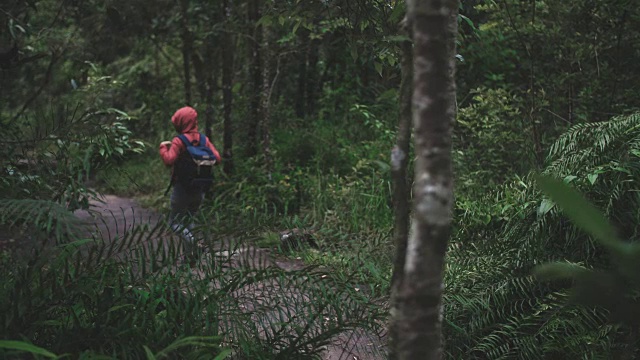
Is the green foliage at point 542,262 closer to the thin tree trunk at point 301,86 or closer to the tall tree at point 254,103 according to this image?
the tall tree at point 254,103

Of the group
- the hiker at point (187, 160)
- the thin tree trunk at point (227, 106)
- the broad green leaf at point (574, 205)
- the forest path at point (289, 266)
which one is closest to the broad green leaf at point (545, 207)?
the forest path at point (289, 266)

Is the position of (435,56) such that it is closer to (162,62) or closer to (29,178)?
(29,178)

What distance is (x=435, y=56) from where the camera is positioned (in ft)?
6.96

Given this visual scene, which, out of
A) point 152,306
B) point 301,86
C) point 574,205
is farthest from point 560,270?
point 301,86

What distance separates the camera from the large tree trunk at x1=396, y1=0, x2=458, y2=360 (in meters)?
2.08

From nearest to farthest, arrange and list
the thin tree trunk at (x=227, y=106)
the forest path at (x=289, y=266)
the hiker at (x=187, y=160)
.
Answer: the forest path at (x=289, y=266) → the hiker at (x=187, y=160) → the thin tree trunk at (x=227, y=106)

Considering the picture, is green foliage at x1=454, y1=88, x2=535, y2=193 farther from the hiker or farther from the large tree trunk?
the large tree trunk

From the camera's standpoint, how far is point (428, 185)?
6.90 feet

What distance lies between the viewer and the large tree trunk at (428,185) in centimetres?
208

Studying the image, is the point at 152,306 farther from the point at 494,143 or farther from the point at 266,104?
A: the point at 266,104

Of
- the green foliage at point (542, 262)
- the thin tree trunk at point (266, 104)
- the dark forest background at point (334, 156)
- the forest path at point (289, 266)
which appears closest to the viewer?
the dark forest background at point (334, 156)

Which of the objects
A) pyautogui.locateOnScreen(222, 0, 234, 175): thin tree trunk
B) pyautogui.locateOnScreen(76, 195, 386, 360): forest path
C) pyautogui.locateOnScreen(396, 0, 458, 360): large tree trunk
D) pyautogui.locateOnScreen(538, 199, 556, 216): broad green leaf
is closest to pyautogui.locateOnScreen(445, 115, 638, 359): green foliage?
pyautogui.locateOnScreen(538, 199, 556, 216): broad green leaf

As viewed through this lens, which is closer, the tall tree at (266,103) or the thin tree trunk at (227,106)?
the tall tree at (266,103)

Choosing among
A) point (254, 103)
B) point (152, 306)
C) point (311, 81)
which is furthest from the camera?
point (311, 81)
